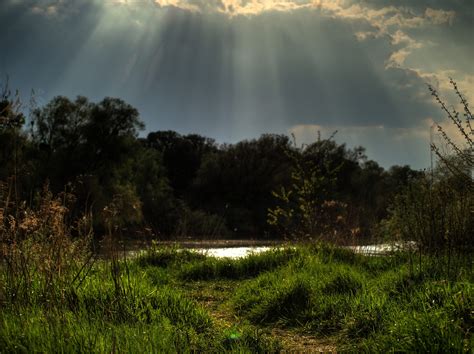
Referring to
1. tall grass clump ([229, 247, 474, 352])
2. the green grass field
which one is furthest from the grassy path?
tall grass clump ([229, 247, 474, 352])

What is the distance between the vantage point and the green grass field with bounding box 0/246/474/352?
436 centimetres

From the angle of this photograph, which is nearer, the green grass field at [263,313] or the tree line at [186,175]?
the green grass field at [263,313]

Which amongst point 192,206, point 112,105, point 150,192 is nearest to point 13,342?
point 112,105

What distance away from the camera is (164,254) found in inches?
447

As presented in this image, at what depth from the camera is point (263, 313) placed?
694 centimetres

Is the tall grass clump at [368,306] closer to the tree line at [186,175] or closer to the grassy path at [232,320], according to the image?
the grassy path at [232,320]

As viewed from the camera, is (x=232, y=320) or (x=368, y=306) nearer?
(x=368, y=306)

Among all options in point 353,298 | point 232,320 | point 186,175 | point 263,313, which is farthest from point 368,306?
point 186,175

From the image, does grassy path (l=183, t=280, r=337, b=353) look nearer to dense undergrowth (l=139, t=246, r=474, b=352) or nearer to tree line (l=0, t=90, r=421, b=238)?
dense undergrowth (l=139, t=246, r=474, b=352)

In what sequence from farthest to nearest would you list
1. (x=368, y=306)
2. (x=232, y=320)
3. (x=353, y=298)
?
(x=232, y=320), (x=353, y=298), (x=368, y=306)

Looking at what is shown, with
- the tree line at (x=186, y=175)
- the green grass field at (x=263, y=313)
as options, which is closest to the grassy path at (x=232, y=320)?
A: the green grass field at (x=263, y=313)

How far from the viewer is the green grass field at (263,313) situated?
4359mm

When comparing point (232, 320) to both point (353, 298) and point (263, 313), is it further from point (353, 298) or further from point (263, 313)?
point (353, 298)

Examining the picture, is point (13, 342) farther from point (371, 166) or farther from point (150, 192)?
point (371, 166)
